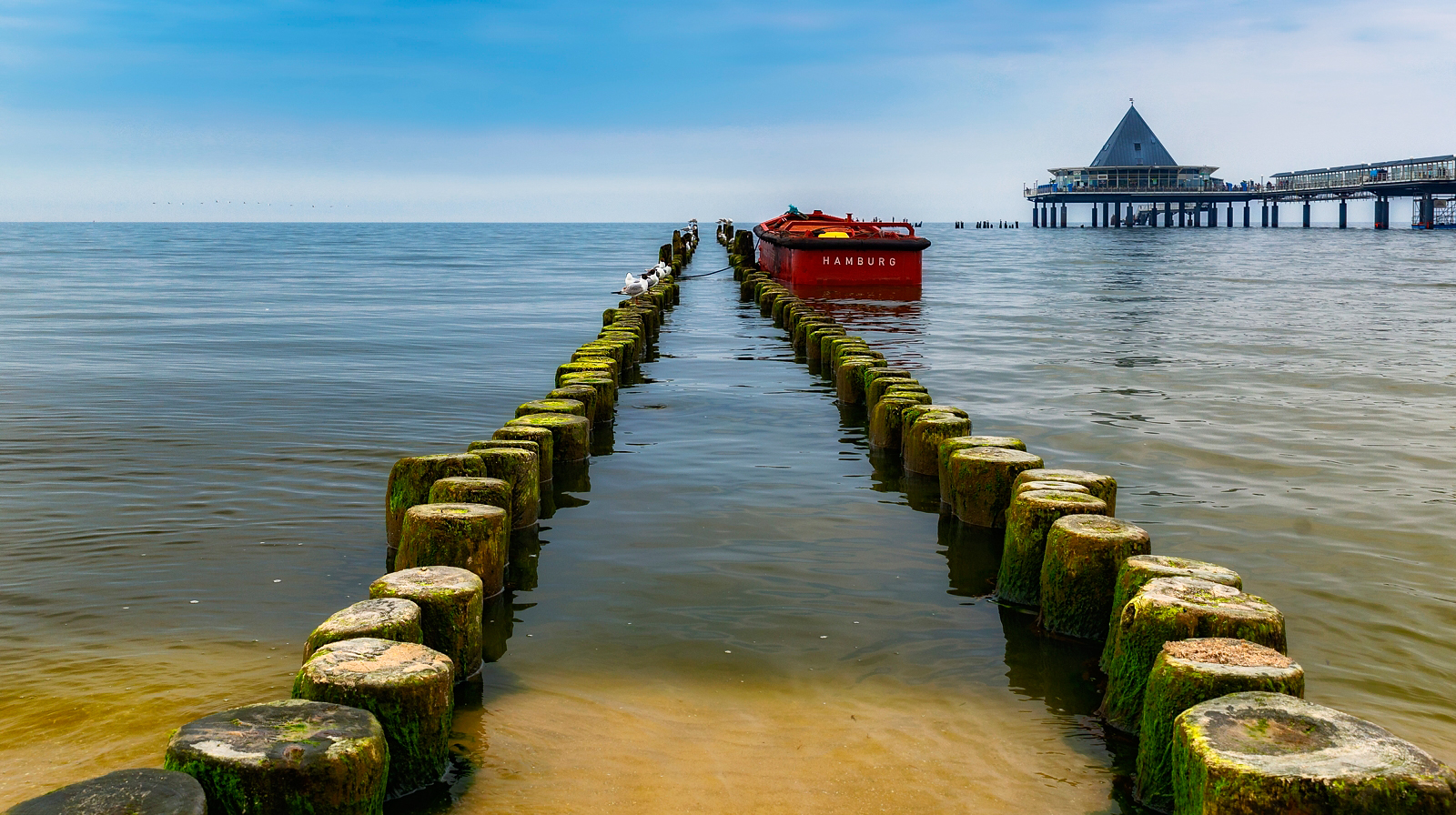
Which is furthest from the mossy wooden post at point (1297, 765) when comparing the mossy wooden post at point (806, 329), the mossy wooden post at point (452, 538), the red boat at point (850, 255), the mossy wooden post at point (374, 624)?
the red boat at point (850, 255)

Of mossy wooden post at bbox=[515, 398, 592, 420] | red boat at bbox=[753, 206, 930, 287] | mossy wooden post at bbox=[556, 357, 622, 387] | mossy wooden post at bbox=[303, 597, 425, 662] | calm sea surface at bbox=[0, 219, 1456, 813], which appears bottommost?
calm sea surface at bbox=[0, 219, 1456, 813]

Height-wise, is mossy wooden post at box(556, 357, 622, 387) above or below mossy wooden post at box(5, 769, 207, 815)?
above

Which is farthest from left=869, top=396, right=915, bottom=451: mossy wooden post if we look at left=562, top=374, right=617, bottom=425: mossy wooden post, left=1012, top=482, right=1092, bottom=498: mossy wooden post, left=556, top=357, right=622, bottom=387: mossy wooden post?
left=1012, top=482, right=1092, bottom=498: mossy wooden post

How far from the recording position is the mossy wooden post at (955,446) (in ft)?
24.4

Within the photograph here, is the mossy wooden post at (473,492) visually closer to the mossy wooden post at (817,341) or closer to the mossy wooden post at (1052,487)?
the mossy wooden post at (1052,487)

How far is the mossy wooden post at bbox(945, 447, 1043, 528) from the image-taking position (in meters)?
6.99

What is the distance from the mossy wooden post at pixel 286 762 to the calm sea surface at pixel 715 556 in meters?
0.71

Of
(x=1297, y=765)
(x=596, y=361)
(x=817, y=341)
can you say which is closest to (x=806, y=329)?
(x=817, y=341)

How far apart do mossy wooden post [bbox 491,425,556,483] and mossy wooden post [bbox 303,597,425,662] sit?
301cm

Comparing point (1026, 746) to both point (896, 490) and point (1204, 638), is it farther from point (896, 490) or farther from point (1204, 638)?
point (896, 490)

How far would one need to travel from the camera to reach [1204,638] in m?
4.13

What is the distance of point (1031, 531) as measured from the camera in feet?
19.1

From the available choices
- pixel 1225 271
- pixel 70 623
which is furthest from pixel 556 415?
pixel 1225 271

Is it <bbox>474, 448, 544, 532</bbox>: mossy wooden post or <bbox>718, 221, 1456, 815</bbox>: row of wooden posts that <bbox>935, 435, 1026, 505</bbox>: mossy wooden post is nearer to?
<bbox>718, 221, 1456, 815</bbox>: row of wooden posts
